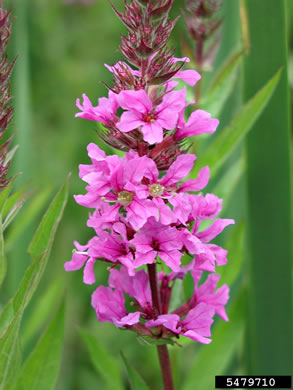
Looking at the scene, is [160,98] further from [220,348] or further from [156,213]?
[220,348]

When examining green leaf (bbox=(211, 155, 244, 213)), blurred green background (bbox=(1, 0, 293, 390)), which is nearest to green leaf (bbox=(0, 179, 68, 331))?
blurred green background (bbox=(1, 0, 293, 390))

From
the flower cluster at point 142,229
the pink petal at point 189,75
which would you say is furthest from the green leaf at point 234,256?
the pink petal at point 189,75

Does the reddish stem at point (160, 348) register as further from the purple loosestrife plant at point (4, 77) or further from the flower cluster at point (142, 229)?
the purple loosestrife plant at point (4, 77)

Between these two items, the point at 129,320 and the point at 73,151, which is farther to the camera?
the point at 73,151

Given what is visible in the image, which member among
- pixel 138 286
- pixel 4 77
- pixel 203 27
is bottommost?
pixel 138 286

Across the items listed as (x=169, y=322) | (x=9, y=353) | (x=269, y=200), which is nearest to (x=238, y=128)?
(x=269, y=200)

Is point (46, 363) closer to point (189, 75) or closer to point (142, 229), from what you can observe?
point (142, 229)

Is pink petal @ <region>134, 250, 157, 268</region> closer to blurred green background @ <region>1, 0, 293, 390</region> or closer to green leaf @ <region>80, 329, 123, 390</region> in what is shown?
blurred green background @ <region>1, 0, 293, 390</region>
